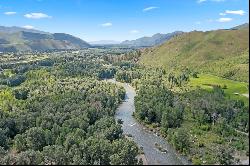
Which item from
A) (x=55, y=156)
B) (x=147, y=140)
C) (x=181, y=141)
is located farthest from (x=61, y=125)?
(x=181, y=141)

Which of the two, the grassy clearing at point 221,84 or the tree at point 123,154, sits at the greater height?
the tree at point 123,154

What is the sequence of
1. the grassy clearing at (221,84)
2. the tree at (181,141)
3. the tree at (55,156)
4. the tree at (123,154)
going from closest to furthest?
the tree at (123,154), the tree at (55,156), the tree at (181,141), the grassy clearing at (221,84)

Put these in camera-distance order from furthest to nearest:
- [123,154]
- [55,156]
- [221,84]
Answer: [221,84]
[55,156]
[123,154]

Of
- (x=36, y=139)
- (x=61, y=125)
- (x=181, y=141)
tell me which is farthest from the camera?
(x=61, y=125)

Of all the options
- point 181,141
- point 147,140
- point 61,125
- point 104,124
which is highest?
point 104,124

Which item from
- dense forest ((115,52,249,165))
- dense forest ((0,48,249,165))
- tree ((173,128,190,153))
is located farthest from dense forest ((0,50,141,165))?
dense forest ((115,52,249,165))

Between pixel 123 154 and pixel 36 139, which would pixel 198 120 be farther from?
pixel 123 154

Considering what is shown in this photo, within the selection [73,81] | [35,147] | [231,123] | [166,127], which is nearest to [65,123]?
[35,147]

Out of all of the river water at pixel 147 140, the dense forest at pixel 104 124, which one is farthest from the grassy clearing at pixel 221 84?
the river water at pixel 147 140

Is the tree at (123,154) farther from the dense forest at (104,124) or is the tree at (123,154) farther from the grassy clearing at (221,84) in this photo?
the grassy clearing at (221,84)
